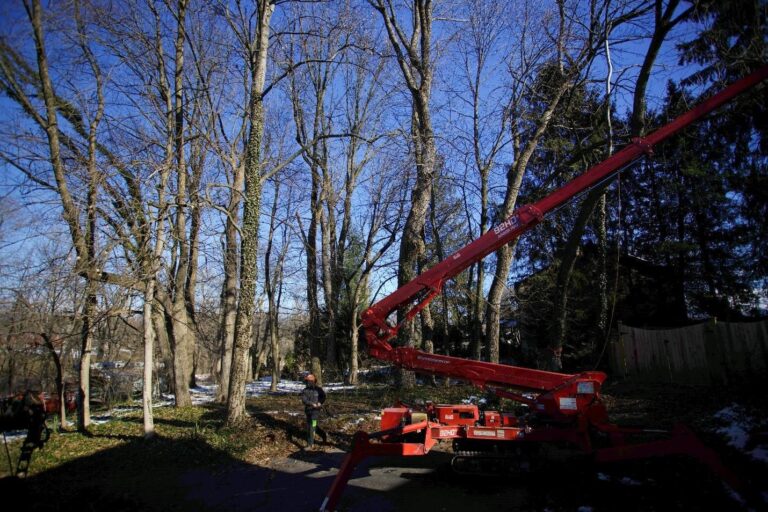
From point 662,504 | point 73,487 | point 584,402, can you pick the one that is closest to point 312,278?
point 73,487

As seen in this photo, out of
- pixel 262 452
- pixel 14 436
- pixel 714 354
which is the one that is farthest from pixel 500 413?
pixel 14 436

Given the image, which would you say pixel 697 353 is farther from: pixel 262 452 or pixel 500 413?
pixel 262 452

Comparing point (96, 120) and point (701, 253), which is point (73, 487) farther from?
point (701, 253)

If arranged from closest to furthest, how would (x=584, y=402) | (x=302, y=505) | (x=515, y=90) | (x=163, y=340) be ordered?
(x=302, y=505)
(x=584, y=402)
(x=515, y=90)
(x=163, y=340)

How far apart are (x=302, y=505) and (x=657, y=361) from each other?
43.7ft

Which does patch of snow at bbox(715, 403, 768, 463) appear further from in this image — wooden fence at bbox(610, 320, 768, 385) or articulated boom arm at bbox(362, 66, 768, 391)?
articulated boom arm at bbox(362, 66, 768, 391)

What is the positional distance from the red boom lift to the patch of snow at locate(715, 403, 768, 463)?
59.2 inches

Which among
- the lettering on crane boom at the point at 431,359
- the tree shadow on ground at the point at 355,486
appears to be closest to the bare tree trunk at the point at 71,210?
the tree shadow on ground at the point at 355,486

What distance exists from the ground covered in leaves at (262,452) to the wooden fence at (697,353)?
0.71 m

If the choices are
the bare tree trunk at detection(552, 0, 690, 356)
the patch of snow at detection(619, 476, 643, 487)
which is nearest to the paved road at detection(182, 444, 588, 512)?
the patch of snow at detection(619, 476, 643, 487)

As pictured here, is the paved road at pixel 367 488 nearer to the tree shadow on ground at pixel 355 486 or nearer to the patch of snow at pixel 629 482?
the tree shadow on ground at pixel 355 486

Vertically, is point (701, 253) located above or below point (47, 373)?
above

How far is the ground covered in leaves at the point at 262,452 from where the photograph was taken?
6.45 metres

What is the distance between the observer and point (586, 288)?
2208cm
